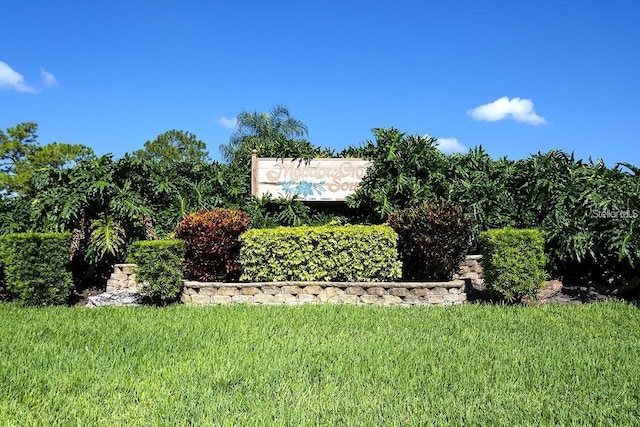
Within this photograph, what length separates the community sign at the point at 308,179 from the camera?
446 inches

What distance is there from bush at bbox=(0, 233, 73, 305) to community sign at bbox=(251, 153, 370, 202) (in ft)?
13.7

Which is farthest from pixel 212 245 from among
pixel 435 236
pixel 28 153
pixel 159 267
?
pixel 28 153

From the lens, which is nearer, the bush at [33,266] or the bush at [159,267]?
the bush at [159,267]

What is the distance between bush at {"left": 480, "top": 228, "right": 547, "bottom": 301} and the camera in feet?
25.4

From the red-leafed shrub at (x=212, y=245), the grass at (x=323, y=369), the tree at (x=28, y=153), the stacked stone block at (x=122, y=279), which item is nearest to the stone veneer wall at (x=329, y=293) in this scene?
the red-leafed shrub at (x=212, y=245)

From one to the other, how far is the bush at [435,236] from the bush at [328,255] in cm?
32

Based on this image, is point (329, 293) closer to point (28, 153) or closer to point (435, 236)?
point (435, 236)

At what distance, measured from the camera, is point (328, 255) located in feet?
27.7

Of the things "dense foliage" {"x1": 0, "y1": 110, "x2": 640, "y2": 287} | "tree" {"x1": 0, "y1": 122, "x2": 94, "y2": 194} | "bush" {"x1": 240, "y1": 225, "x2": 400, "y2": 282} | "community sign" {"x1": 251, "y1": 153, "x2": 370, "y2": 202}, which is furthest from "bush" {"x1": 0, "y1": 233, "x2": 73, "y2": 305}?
"tree" {"x1": 0, "y1": 122, "x2": 94, "y2": 194}

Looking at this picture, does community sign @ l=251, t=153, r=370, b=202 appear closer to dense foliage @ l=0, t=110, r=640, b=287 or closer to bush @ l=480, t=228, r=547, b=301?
dense foliage @ l=0, t=110, r=640, b=287

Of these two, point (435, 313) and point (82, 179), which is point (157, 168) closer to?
point (82, 179)

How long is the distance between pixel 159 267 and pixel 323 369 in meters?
4.34

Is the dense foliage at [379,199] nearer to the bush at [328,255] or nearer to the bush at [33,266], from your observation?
the bush at [33,266]

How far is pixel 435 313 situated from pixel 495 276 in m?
1.38
